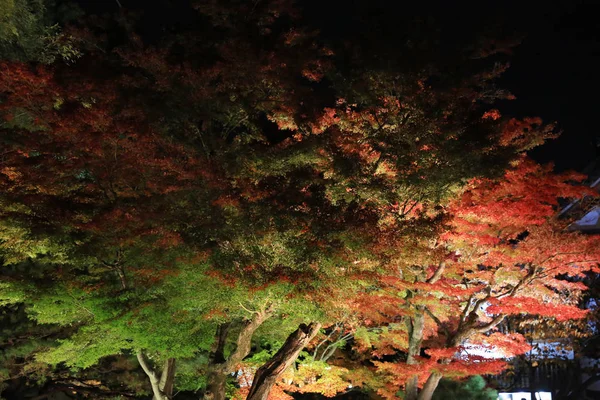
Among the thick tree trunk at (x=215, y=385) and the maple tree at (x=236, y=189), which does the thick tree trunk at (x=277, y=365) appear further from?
the thick tree trunk at (x=215, y=385)

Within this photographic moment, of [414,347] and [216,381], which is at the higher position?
[414,347]

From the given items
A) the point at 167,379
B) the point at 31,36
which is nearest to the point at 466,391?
the point at 167,379

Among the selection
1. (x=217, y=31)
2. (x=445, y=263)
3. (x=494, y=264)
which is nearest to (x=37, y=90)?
(x=217, y=31)

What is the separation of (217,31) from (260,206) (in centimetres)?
501

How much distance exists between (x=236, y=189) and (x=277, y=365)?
424cm

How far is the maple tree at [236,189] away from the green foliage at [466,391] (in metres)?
3.28

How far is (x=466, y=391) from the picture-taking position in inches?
579

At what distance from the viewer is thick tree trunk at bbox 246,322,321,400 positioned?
10.7 metres

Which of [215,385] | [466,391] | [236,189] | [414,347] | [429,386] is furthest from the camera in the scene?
[466,391]

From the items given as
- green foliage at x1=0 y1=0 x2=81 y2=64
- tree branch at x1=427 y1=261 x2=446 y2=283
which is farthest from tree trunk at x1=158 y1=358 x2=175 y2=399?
green foliage at x1=0 y1=0 x2=81 y2=64

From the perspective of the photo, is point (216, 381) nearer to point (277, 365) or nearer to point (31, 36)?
point (277, 365)

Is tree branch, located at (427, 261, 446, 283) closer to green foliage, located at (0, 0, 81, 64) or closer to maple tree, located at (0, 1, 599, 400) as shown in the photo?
maple tree, located at (0, 1, 599, 400)

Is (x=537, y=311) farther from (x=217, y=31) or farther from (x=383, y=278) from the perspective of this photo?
(x=217, y=31)

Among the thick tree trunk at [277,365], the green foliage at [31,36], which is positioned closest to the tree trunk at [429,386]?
the thick tree trunk at [277,365]
